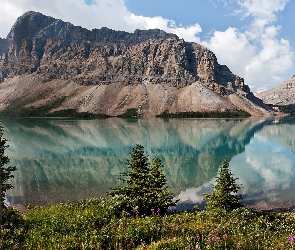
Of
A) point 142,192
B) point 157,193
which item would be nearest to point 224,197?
point 157,193

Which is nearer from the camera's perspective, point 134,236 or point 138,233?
point 134,236

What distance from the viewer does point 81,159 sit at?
73.1 meters

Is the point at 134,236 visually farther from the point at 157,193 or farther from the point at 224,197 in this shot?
the point at 224,197

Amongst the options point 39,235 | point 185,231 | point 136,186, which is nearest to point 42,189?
point 136,186

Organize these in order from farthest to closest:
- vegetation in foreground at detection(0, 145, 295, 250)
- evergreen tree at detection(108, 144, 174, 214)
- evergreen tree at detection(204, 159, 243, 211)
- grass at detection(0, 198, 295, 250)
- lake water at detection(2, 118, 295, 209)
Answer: lake water at detection(2, 118, 295, 209) → evergreen tree at detection(204, 159, 243, 211) → evergreen tree at detection(108, 144, 174, 214) → vegetation in foreground at detection(0, 145, 295, 250) → grass at detection(0, 198, 295, 250)

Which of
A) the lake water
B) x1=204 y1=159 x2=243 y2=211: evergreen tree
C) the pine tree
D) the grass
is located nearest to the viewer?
the grass

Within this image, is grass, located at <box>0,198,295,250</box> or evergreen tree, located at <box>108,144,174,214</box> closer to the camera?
grass, located at <box>0,198,295,250</box>

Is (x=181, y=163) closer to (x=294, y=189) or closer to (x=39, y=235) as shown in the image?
(x=294, y=189)

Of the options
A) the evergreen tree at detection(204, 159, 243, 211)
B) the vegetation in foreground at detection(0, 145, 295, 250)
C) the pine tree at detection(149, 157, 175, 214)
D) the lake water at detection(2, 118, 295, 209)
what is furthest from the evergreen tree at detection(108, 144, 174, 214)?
the lake water at detection(2, 118, 295, 209)

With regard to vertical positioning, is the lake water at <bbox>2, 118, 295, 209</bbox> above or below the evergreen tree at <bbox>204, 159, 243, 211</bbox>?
below

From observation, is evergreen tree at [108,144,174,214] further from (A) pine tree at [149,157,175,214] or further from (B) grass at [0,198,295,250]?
(B) grass at [0,198,295,250]

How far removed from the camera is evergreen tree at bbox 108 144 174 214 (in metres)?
21.8

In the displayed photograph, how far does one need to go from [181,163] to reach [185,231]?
2082 inches

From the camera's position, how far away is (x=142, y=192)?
83.7 feet
